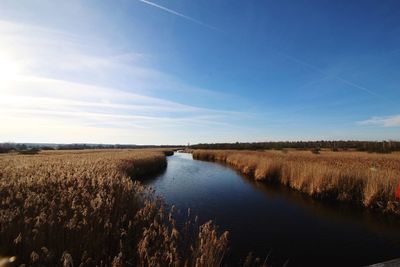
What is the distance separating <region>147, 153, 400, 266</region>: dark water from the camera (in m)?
7.97

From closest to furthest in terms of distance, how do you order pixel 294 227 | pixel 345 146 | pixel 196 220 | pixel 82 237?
pixel 82 237 < pixel 196 220 < pixel 294 227 < pixel 345 146

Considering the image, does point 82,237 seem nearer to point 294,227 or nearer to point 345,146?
point 294,227

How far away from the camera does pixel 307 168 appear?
59.6ft

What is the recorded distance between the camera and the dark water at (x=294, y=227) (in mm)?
7969

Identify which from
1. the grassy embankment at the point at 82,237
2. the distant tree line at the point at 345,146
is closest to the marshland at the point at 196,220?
the grassy embankment at the point at 82,237

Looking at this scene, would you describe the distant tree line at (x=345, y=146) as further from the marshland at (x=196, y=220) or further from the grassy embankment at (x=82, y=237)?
the grassy embankment at (x=82, y=237)

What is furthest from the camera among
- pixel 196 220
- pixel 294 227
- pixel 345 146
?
pixel 345 146

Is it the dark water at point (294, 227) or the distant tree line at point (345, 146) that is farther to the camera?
the distant tree line at point (345, 146)

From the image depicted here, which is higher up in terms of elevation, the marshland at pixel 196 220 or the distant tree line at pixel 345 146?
the distant tree line at pixel 345 146

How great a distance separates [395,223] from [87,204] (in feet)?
36.6

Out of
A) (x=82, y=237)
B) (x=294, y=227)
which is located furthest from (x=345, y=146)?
(x=82, y=237)

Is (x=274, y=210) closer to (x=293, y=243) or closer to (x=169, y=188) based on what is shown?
(x=293, y=243)

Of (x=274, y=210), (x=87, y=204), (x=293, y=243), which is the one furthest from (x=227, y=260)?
(x=274, y=210)

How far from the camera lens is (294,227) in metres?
10.7
